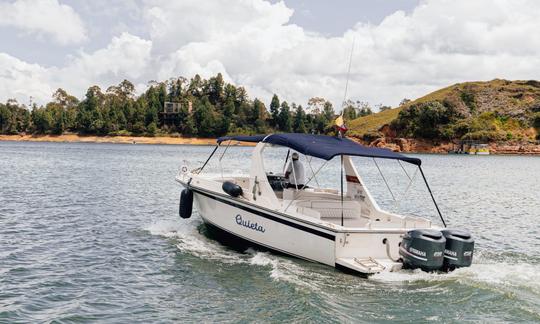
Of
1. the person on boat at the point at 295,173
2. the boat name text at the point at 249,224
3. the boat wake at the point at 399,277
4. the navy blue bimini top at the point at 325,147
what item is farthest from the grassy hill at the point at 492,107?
the boat wake at the point at 399,277

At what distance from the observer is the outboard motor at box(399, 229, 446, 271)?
9.97 meters

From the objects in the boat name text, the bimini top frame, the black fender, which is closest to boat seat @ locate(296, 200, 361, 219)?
the boat name text

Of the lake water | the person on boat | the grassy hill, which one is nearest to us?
the lake water

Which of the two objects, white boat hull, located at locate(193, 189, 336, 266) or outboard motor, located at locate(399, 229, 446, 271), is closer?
outboard motor, located at locate(399, 229, 446, 271)

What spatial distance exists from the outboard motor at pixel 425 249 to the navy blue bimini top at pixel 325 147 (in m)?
1.96

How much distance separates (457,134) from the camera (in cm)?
10869

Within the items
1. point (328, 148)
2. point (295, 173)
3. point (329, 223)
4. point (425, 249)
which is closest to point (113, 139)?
point (295, 173)

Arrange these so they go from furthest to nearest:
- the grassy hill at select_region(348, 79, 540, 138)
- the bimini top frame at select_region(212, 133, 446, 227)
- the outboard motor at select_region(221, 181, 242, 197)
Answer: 1. the grassy hill at select_region(348, 79, 540, 138)
2. the outboard motor at select_region(221, 181, 242, 197)
3. the bimini top frame at select_region(212, 133, 446, 227)

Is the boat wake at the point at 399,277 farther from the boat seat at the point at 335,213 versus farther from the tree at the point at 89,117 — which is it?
the tree at the point at 89,117

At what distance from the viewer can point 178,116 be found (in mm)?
134125

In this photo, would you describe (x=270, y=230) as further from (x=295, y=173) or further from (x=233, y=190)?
(x=295, y=173)

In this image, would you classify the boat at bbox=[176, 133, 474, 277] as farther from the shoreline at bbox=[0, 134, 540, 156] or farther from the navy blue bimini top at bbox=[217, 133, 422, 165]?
the shoreline at bbox=[0, 134, 540, 156]

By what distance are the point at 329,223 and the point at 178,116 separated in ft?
415

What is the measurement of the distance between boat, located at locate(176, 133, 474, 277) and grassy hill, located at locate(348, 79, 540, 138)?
103 metres
